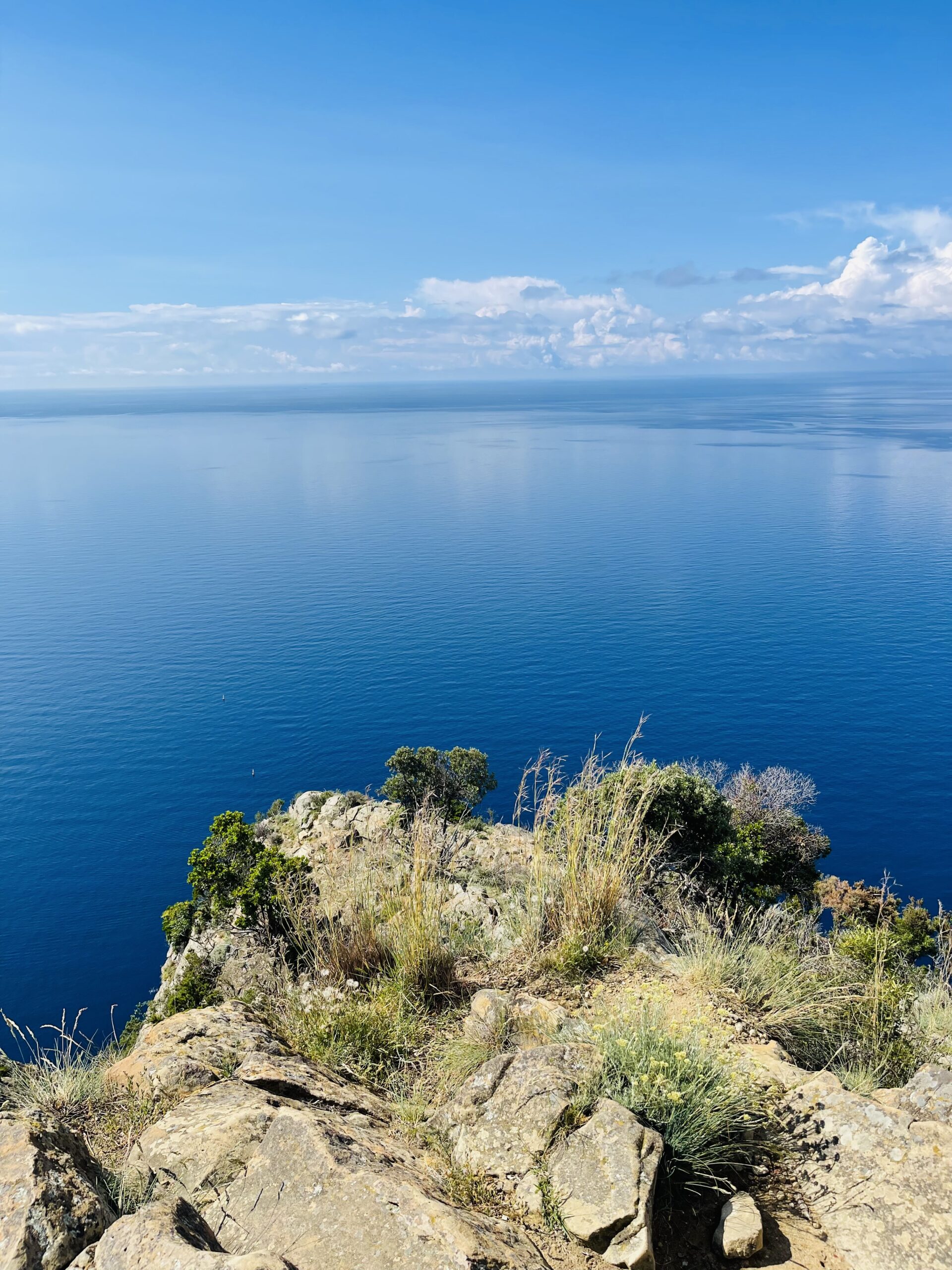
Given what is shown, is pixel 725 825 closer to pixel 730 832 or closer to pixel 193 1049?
pixel 730 832

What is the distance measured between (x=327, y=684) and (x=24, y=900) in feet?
85.6

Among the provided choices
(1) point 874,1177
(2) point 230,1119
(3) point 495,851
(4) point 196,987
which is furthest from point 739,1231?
(3) point 495,851

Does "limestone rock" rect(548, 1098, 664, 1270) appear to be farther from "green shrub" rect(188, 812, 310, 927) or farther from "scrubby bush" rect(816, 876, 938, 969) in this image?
"scrubby bush" rect(816, 876, 938, 969)

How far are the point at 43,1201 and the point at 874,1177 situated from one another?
437 centimetres

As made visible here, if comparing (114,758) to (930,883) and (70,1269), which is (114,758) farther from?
(70,1269)

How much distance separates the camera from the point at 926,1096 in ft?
16.5

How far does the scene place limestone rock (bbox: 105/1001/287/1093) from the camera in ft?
16.6

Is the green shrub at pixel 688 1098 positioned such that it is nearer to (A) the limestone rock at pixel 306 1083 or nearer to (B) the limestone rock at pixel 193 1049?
(A) the limestone rock at pixel 306 1083

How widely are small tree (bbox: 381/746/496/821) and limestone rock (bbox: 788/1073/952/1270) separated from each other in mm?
30793

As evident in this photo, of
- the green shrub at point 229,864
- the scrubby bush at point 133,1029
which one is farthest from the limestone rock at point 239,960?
the green shrub at point 229,864

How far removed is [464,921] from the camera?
7.82 m

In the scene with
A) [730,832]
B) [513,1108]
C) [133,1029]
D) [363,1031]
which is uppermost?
[513,1108]

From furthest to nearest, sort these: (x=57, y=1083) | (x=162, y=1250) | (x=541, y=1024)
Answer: (x=541, y=1024) < (x=57, y=1083) < (x=162, y=1250)

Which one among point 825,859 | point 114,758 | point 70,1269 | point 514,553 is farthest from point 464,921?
point 514,553
